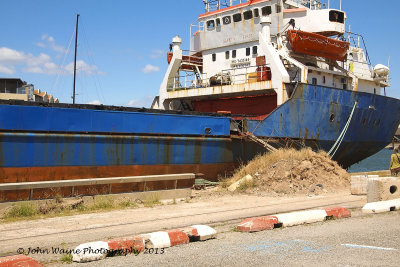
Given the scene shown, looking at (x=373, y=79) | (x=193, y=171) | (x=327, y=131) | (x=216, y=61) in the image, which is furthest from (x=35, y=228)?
(x=373, y=79)

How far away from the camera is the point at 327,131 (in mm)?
18469

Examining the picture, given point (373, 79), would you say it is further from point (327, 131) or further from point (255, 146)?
point (255, 146)

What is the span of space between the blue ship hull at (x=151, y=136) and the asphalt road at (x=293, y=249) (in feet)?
22.6

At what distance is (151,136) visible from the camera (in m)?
14.5

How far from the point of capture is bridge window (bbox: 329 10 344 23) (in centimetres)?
1978

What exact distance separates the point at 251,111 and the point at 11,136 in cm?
1034

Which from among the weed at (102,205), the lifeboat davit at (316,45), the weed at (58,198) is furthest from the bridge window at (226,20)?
the weed at (58,198)

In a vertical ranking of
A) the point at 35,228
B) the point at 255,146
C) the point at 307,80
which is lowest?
the point at 35,228

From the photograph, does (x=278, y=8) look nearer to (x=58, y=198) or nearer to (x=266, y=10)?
(x=266, y=10)

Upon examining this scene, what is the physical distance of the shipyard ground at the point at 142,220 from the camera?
6977mm

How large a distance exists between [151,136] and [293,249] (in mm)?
9061

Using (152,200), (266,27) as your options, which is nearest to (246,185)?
(152,200)

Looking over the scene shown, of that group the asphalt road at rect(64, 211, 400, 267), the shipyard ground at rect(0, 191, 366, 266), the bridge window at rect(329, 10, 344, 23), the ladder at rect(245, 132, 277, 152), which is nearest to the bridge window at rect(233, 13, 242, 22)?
the bridge window at rect(329, 10, 344, 23)

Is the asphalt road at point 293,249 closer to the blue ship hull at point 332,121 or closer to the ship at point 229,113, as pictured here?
the ship at point 229,113
